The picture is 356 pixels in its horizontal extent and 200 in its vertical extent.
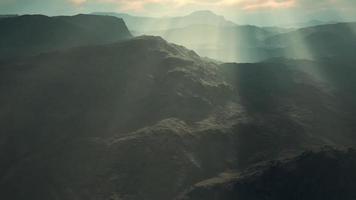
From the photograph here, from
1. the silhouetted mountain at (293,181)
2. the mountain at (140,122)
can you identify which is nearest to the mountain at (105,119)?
the mountain at (140,122)

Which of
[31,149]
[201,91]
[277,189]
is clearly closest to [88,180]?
[31,149]

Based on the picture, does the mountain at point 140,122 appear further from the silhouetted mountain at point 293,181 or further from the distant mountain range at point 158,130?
the silhouetted mountain at point 293,181

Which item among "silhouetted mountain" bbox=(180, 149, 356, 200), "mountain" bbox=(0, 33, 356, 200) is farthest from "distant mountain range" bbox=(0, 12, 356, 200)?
"mountain" bbox=(0, 33, 356, 200)

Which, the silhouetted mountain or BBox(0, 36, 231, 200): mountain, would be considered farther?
BBox(0, 36, 231, 200): mountain

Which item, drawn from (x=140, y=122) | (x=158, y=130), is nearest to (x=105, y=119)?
(x=140, y=122)

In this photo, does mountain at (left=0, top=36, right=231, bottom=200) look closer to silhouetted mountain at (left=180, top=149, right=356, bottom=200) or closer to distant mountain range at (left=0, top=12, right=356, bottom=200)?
distant mountain range at (left=0, top=12, right=356, bottom=200)
